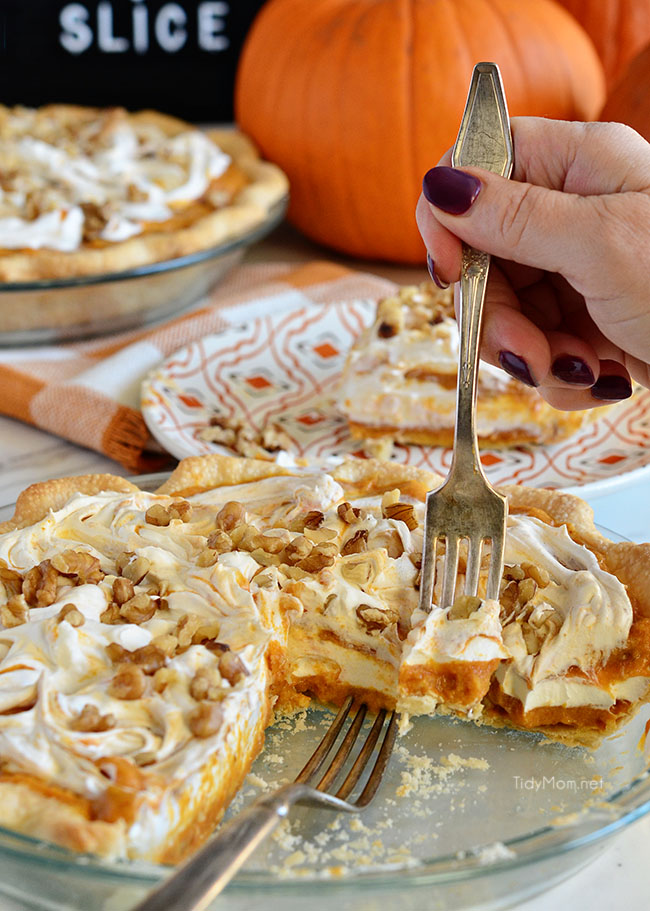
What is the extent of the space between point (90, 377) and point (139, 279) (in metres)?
0.39

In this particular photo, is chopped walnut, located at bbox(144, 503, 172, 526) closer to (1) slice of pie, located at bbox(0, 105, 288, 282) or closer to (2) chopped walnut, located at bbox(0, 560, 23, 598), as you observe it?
(2) chopped walnut, located at bbox(0, 560, 23, 598)

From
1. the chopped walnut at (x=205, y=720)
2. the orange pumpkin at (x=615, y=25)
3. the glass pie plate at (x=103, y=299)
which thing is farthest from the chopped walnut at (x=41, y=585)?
the orange pumpkin at (x=615, y=25)

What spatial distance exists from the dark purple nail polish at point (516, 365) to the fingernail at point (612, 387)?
160mm

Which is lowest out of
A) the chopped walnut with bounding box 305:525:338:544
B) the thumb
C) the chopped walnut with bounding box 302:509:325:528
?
the chopped walnut with bounding box 302:509:325:528

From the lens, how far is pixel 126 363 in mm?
2664

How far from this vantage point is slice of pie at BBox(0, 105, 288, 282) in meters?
2.93

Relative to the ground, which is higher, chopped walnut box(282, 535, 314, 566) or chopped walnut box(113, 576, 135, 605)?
chopped walnut box(113, 576, 135, 605)

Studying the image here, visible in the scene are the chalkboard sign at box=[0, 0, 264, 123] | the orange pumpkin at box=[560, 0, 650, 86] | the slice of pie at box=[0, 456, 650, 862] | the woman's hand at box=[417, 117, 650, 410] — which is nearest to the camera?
the slice of pie at box=[0, 456, 650, 862]

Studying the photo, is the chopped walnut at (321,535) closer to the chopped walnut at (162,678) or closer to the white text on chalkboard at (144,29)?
the chopped walnut at (162,678)

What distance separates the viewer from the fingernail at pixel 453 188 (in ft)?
4.72

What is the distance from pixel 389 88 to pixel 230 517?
2.10 metres

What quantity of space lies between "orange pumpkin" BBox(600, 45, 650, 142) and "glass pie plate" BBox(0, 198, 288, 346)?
1157 mm

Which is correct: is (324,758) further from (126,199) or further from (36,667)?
(126,199)

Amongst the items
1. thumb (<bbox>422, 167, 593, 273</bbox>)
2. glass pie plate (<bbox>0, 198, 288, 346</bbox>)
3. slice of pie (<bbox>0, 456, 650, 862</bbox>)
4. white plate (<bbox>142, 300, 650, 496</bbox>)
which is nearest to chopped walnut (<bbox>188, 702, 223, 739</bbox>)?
slice of pie (<bbox>0, 456, 650, 862</bbox>)
